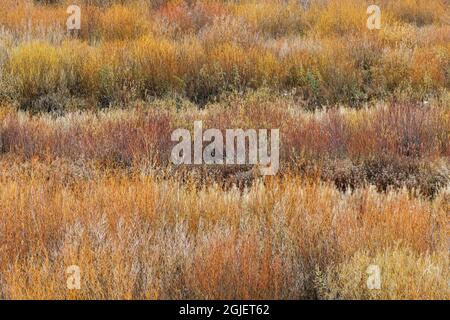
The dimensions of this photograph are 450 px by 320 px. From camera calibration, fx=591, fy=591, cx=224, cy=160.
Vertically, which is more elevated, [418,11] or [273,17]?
[418,11]

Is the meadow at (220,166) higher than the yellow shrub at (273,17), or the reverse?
the yellow shrub at (273,17)

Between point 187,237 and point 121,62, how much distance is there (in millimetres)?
5780

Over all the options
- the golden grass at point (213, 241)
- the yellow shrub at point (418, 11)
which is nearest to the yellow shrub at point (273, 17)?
the yellow shrub at point (418, 11)

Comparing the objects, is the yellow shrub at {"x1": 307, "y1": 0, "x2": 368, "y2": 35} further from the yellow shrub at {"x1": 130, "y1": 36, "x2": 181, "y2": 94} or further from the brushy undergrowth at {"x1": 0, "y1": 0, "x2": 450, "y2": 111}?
the yellow shrub at {"x1": 130, "y1": 36, "x2": 181, "y2": 94}

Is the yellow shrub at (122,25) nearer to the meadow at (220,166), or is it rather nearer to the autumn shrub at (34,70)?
the meadow at (220,166)

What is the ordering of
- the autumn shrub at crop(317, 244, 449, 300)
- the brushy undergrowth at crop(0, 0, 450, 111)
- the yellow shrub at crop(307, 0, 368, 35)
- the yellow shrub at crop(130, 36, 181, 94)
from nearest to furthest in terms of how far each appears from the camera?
the autumn shrub at crop(317, 244, 449, 300) < the brushy undergrowth at crop(0, 0, 450, 111) < the yellow shrub at crop(130, 36, 181, 94) < the yellow shrub at crop(307, 0, 368, 35)

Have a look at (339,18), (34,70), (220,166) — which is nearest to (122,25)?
(34,70)

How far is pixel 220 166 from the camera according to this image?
6234 millimetres

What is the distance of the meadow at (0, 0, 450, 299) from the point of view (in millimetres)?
3480

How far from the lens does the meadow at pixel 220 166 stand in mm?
3480

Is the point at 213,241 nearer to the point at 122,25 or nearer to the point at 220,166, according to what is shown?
the point at 220,166

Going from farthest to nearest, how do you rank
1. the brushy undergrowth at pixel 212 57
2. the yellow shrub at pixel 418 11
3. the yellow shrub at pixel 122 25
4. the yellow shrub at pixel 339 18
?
the yellow shrub at pixel 418 11 → the yellow shrub at pixel 339 18 → the yellow shrub at pixel 122 25 → the brushy undergrowth at pixel 212 57

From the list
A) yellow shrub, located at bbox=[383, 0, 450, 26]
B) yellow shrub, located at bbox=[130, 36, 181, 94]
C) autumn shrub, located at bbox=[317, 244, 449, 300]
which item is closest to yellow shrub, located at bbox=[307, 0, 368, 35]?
yellow shrub, located at bbox=[383, 0, 450, 26]
